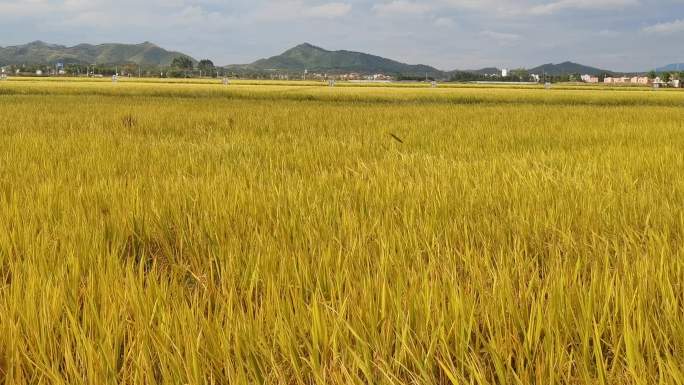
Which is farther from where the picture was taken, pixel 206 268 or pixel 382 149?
pixel 382 149

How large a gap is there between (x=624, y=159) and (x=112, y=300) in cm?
321

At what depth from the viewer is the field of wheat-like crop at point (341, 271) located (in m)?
0.79

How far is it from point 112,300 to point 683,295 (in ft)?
3.96

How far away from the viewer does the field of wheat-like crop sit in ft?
2.58

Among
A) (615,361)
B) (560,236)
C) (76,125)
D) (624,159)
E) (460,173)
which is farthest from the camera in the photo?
(76,125)

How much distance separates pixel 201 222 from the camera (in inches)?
66.1

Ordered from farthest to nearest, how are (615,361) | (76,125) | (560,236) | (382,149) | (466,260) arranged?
(76,125)
(382,149)
(560,236)
(466,260)
(615,361)

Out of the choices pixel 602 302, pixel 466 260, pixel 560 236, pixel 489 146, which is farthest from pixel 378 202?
pixel 489 146

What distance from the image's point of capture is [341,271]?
1132mm

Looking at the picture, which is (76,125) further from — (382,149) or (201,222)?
(201,222)

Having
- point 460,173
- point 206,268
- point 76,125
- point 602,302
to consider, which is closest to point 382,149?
point 460,173

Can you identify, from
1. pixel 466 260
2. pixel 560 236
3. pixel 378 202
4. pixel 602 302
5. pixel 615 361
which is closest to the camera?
pixel 615 361

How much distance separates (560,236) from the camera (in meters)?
1.59

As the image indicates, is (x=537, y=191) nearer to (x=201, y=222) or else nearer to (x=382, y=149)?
(x=201, y=222)
